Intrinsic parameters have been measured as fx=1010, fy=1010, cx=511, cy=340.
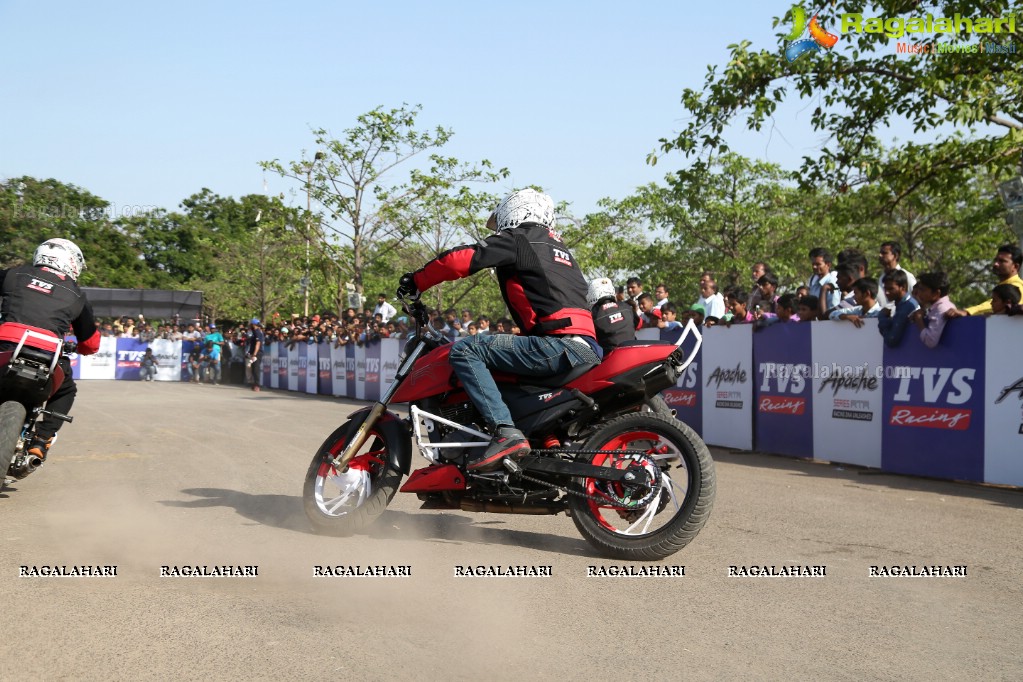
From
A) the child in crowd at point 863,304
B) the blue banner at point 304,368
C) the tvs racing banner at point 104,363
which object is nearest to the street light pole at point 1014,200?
the child in crowd at point 863,304

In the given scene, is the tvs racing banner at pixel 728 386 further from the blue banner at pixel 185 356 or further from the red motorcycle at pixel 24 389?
the blue banner at pixel 185 356

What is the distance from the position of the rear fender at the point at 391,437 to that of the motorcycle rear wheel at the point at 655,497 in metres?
1.07

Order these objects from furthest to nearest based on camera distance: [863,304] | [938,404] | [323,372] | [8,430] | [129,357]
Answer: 1. [129,357]
2. [323,372]
3. [863,304]
4. [938,404]
5. [8,430]

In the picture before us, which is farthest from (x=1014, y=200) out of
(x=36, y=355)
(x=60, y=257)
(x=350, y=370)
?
(x=350, y=370)

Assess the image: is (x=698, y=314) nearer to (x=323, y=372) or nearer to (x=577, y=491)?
(x=577, y=491)

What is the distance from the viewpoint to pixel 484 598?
4.57 meters

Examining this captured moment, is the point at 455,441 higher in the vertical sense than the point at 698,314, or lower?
lower

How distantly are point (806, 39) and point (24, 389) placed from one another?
42.0 ft

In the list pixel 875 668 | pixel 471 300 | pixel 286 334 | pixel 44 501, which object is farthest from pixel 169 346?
pixel 875 668

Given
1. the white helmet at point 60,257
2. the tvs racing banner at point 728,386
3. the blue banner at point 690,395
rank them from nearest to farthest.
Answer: the white helmet at point 60,257
the tvs racing banner at point 728,386
the blue banner at point 690,395

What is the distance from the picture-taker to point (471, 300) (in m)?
64.1

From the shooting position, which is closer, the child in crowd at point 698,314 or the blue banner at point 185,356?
the child in crowd at point 698,314

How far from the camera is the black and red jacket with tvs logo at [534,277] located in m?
5.56

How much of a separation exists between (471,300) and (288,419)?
47.9 metres
